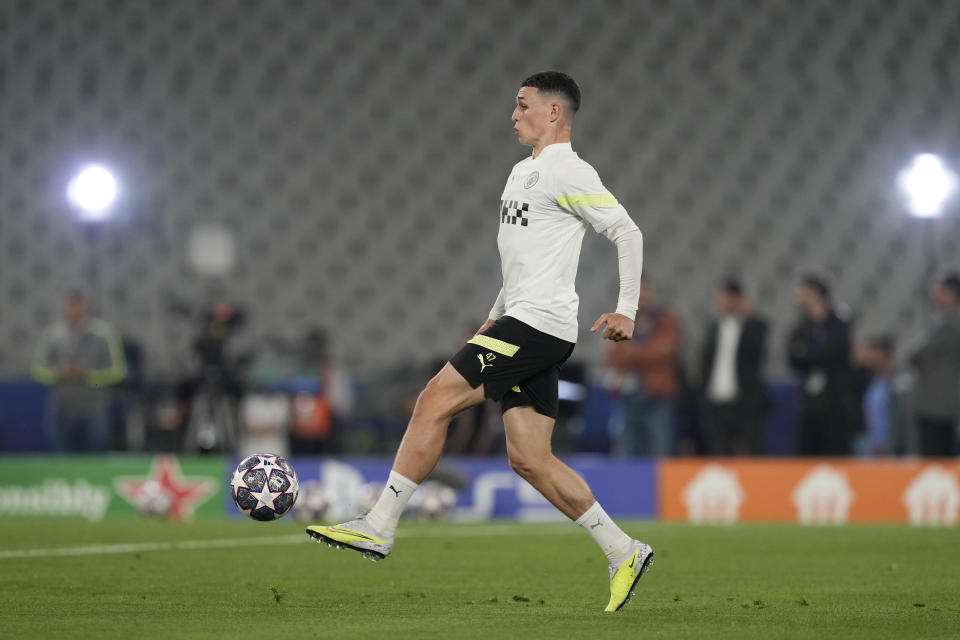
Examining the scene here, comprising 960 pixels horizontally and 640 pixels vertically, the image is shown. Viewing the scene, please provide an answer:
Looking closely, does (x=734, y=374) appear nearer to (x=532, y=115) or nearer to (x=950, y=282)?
(x=950, y=282)

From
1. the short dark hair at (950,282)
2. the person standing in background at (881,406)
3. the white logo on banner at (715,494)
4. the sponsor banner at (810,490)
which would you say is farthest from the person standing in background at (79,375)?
the short dark hair at (950,282)

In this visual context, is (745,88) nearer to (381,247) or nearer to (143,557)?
(381,247)

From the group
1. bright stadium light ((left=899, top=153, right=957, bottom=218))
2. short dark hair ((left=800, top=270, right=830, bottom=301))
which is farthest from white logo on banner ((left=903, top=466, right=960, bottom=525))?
bright stadium light ((left=899, top=153, right=957, bottom=218))

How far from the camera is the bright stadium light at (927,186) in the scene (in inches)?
568

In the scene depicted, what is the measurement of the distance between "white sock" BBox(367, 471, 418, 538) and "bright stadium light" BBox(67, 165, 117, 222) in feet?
34.9

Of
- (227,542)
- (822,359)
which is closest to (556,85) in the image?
(227,542)

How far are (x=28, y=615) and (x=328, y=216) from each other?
42.5ft

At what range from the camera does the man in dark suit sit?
1271 centimetres

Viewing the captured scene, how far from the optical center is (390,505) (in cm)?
561

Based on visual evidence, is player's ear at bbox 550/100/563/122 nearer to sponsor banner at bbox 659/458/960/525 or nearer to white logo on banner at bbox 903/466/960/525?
sponsor banner at bbox 659/458/960/525

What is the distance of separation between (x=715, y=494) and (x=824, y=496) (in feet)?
2.93

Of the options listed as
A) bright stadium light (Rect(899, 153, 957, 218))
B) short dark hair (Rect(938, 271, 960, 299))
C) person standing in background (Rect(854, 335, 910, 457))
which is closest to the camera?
short dark hair (Rect(938, 271, 960, 299))

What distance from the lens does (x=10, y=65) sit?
18062 millimetres

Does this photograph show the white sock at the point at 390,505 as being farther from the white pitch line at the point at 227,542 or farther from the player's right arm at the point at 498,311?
the white pitch line at the point at 227,542
